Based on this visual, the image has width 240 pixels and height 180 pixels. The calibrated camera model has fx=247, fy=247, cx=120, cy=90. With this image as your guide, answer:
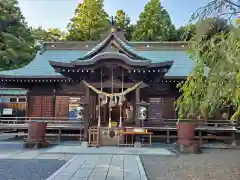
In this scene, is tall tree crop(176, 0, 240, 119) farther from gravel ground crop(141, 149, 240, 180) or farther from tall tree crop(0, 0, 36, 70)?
tall tree crop(0, 0, 36, 70)

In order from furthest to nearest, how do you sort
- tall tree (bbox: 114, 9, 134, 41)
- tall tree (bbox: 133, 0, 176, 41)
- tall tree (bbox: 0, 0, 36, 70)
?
tall tree (bbox: 114, 9, 134, 41) < tall tree (bbox: 133, 0, 176, 41) < tall tree (bbox: 0, 0, 36, 70)

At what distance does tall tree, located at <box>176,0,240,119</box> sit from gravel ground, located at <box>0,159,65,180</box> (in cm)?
373

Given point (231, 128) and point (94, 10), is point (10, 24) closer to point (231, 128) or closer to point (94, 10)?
point (94, 10)

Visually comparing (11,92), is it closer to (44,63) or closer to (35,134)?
(44,63)

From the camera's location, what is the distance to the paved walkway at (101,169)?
5.57 m

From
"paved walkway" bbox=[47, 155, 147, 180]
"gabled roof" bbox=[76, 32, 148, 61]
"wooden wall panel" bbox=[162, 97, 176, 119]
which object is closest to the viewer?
"paved walkway" bbox=[47, 155, 147, 180]

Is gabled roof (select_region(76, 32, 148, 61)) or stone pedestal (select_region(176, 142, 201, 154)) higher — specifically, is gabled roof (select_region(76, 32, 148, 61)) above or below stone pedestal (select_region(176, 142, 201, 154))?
above

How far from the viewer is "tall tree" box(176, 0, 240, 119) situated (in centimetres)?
310

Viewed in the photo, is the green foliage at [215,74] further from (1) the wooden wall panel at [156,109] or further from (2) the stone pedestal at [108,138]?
(1) the wooden wall panel at [156,109]

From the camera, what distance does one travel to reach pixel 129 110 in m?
13.4

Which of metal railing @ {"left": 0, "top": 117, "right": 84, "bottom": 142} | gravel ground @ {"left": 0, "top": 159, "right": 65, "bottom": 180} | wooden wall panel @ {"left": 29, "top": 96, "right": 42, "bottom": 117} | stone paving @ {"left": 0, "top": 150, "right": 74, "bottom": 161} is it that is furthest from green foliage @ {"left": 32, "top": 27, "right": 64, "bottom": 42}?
gravel ground @ {"left": 0, "top": 159, "right": 65, "bottom": 180}

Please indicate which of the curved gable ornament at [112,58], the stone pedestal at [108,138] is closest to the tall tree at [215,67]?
the curved gable ornament at [112,58]

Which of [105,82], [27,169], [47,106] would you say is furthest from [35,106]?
[27,169]

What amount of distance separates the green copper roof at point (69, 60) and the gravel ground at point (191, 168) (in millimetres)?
6911
